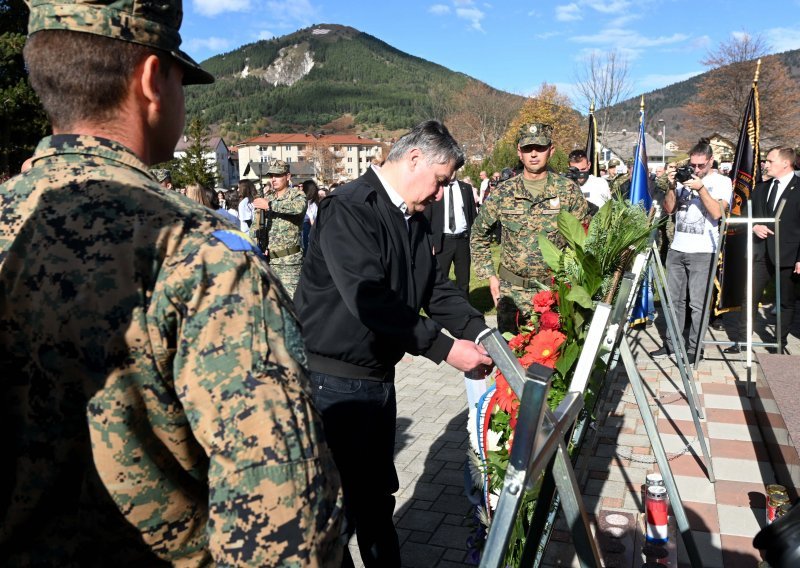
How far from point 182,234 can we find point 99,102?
305mm

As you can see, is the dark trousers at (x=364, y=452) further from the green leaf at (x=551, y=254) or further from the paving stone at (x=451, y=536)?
the green leaf at (x=551, y=254)

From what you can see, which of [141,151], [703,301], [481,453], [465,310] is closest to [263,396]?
[141,151]

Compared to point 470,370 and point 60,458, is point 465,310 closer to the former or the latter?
point 470,370

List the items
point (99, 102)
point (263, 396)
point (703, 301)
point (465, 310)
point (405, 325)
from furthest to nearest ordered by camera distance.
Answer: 1. point (703, 301)
2. point (465, 310)
3. point (405, 325)
4. point (99, 102)
5. point (263, 396)

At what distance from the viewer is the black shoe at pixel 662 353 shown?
6914 millimetres

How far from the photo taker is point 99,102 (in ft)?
3.67

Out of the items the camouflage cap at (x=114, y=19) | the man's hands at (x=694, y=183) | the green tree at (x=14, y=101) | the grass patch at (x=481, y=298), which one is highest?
the green tree at (x=14, y=101)

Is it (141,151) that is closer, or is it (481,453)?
(141,151)

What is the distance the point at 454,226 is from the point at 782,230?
3728mm

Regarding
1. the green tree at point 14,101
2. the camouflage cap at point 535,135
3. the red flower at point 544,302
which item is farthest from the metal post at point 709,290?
the green tree at point 14,101

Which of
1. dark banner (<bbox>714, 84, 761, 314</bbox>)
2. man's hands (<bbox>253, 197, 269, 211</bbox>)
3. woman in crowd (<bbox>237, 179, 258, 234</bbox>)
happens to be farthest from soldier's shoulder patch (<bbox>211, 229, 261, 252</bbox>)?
woman in crowd (<bbox>237, 179, 258, 234</bbox>)

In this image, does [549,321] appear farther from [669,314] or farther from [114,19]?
[114,19]

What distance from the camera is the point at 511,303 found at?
484 cm

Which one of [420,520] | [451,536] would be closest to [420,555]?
[451,536]
